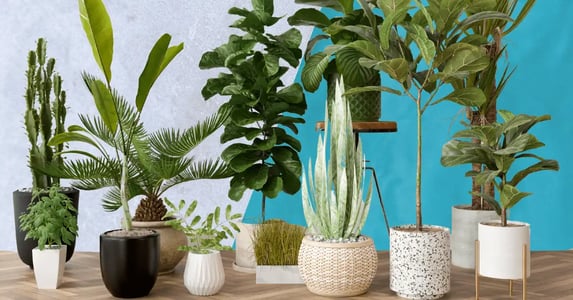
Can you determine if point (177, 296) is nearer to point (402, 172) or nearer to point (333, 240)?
point (333, 240)

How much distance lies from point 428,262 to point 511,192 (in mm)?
462

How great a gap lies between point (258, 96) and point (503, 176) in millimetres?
1338

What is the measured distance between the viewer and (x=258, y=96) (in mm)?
3869

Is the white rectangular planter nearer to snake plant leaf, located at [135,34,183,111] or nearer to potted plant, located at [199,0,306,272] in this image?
potted plant, located at [199,0,306,272]

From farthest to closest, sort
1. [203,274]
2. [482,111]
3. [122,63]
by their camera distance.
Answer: [122,63], [482,111], [203,274]

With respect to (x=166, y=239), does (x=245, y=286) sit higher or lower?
lower

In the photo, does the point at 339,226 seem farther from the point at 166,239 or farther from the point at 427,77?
the point at 166,239

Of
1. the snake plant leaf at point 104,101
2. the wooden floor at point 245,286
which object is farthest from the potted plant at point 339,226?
the snake plant leaf at point 104,101

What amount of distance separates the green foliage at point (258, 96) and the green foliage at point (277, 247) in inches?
10.6

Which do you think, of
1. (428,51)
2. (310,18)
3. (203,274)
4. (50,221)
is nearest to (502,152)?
(428,51)

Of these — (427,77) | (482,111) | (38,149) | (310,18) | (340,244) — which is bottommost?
(340,244)

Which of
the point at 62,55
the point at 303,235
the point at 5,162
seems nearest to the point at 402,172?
the point at 303,235

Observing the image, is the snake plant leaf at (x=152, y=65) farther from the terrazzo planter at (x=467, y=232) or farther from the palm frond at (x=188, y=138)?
the terrazzo planter at (x=467, y=232)

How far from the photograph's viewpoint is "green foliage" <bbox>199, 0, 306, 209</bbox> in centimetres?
379
